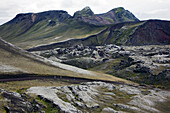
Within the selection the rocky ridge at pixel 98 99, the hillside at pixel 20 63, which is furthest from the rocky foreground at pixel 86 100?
the hillside at pixel 20 63

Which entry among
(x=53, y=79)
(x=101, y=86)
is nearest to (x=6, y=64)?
(x=53, y=79)

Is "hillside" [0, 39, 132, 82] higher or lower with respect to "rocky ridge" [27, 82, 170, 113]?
higher

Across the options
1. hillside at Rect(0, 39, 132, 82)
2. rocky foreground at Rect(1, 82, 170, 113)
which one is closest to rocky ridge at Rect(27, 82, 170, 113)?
rocky foreground at Rect(1, 82, 170, 113)

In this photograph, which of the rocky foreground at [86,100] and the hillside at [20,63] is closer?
the rocky foreground at [86,100]

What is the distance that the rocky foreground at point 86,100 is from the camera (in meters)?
53.5

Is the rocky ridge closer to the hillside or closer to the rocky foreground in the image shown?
the rocky foreground

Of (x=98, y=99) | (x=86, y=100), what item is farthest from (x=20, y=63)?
(x=98, y=99)

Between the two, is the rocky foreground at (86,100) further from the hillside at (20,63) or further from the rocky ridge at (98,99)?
the hillside at (20,63)

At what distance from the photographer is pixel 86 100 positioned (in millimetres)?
67125

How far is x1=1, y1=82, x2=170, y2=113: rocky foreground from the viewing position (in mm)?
53531

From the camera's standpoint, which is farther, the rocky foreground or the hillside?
the hillside

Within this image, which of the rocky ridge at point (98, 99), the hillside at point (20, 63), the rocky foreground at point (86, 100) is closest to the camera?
the rocky foreground at point (86, 100)

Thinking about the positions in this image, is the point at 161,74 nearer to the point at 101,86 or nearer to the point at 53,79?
the point at 101,86

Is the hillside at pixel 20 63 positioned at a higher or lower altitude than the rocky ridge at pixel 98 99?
higher
